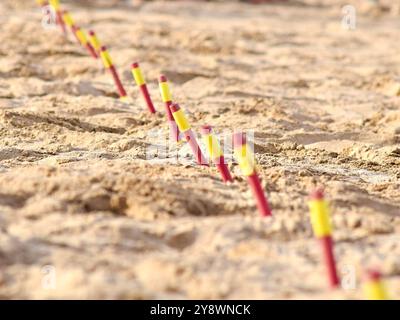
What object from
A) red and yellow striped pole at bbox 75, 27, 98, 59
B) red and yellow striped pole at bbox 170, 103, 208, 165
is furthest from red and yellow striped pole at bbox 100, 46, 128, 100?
red and yellow striped pole at bbox 170, 103, 208, 165

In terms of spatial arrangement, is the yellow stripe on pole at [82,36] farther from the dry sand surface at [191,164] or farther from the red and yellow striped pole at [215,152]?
the red and yellow striped pole at [215,152]

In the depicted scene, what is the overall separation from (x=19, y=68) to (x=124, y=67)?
4.01 ft

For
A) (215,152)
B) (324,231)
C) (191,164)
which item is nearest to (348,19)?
(191,164)

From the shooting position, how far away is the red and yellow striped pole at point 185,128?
5113 millimetres

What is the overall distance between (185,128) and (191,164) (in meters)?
0.41

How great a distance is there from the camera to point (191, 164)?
5453 mm

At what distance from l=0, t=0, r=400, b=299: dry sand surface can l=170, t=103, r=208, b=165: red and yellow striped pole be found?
0.11 metres

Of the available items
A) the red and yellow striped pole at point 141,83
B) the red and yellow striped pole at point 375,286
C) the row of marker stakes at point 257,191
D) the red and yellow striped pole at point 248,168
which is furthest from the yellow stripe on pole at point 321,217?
the red and yellow striped pole at point 141,83

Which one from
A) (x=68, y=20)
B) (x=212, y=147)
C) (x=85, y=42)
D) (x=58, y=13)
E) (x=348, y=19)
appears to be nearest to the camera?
(x=212, y=147)

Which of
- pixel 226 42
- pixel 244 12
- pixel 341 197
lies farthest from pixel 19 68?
pixel 244 12

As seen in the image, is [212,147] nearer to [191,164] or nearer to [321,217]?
[191,164]

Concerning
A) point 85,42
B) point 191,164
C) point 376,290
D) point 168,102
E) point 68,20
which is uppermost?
point 68,20

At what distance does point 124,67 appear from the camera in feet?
29.5
